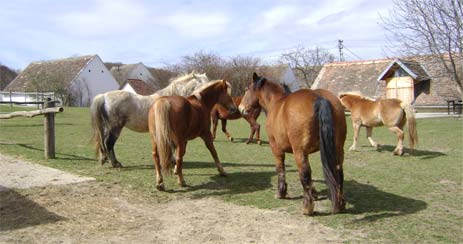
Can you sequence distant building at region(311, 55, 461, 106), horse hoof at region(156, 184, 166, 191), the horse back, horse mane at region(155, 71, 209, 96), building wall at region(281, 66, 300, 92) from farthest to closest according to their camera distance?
building wall at region(281, 66, 300, 92) < distant building at region(311, 55, 461, 106) < horse mane at region(155, 71, 209, 96) < horse hoof at region(156, 184, 166, 191) < the horse back

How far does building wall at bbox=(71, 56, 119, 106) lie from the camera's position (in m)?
44.0

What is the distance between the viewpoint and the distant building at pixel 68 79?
41.6 metres

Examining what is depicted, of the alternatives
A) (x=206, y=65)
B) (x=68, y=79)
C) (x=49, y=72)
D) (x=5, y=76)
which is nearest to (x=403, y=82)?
(x=206, y=65)

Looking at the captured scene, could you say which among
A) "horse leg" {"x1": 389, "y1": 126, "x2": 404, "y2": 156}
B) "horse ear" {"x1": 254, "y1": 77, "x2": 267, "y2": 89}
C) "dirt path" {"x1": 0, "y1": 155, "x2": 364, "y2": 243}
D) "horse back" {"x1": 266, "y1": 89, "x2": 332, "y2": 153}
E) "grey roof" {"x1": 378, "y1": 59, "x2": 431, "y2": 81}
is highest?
"grey roof" {"x1": 378, "y1": 59, "x2": 431, "y2": 81}

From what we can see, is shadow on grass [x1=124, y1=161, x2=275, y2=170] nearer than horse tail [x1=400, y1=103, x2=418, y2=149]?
Yes

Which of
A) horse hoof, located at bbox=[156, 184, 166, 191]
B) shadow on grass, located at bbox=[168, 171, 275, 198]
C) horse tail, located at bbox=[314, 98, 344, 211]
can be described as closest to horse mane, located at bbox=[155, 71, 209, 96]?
shadow on grass, located at bbox=[168, 171, 275, 198]

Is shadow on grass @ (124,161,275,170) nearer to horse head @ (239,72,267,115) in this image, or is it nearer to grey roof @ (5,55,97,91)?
horse head @ (239,72,267,115)

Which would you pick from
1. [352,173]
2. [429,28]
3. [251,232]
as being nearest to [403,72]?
[429,28]

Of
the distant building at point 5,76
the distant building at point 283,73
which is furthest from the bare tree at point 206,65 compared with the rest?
the distant building at point 5,76

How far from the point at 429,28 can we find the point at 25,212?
20.2 m

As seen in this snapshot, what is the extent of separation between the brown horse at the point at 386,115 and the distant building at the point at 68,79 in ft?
124

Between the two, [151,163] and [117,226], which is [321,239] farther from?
[151,163]

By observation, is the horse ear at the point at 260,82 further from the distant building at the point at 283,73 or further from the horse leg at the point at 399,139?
Answer: the distant building at the point at 283,73

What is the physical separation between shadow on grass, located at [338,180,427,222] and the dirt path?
2.57ft
